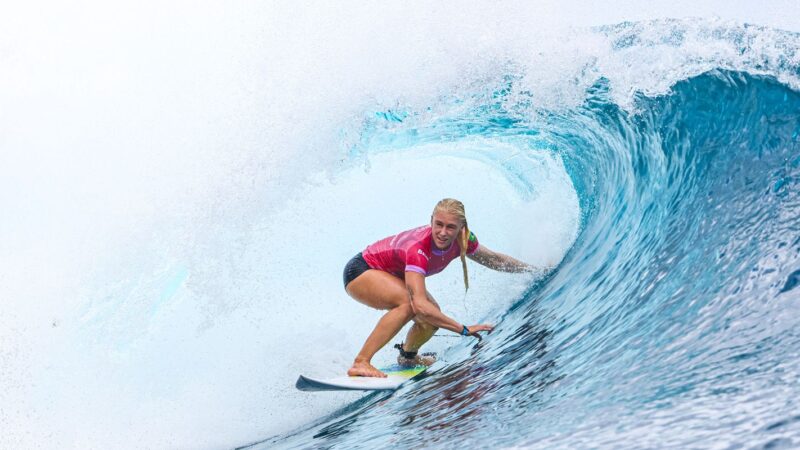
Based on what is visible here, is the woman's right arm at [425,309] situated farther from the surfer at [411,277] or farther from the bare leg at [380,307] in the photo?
the bare leg at [380,307]

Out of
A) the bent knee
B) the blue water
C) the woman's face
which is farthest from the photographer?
the bent knee

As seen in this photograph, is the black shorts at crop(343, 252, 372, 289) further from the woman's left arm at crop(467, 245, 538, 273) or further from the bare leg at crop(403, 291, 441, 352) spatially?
the woman's left arm at crop(467, 245, 538, 273)

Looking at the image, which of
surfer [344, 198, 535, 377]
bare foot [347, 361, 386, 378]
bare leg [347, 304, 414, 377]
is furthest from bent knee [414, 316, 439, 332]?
bare foot [347, 361, 386, 378]

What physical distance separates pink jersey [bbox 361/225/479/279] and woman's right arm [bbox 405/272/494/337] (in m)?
0.06

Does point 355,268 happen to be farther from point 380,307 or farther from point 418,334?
point 418,334

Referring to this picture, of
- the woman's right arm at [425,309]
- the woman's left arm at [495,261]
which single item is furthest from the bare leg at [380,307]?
the woman's left arm at [495,261]

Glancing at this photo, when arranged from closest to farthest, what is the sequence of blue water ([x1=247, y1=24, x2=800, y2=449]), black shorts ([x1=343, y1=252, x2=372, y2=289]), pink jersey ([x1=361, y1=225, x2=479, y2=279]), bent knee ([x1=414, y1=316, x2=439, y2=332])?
1. blue water ([x1=247, y1=24, x2=800, y2=449])
2. pink jersey ([x1=361, y1=225, x2=479, y2=279])
3. bent knee ([x1=414, y1=316, x2=439, y2=332])
4. black shorts ([x1=343, y1=252, x2=372, y2=289])

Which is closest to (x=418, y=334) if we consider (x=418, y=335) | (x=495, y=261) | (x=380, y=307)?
(x=418, y=335)

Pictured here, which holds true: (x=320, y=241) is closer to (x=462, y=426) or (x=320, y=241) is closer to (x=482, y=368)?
(x=482, y=368)

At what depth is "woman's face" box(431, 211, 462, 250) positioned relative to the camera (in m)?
4.11

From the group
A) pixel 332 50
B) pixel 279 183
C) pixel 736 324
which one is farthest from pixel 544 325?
pixel 332 50

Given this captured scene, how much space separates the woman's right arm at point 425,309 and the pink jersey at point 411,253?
0.06 m

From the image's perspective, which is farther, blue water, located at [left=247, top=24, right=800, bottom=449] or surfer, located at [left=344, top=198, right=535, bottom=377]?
surfer, located at [left=344, top=198, right=535, bottom=377]

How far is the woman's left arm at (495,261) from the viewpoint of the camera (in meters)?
4.76
